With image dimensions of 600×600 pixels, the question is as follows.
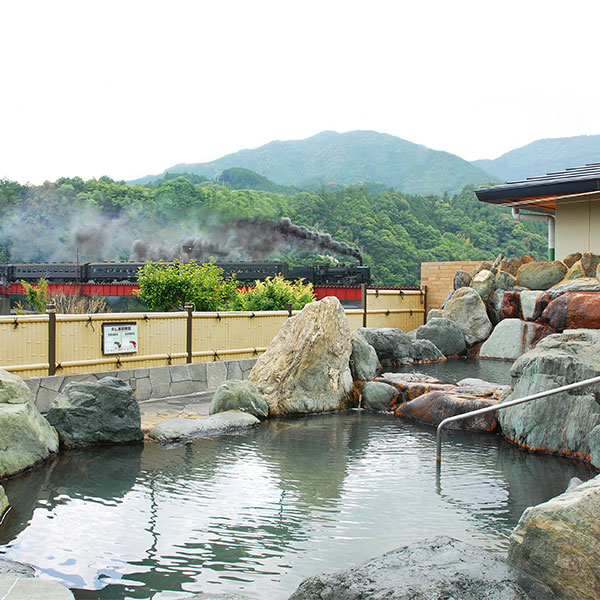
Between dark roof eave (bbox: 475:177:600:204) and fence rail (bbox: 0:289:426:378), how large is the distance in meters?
10.1

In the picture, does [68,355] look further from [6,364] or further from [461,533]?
[461,533]

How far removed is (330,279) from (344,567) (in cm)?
2556

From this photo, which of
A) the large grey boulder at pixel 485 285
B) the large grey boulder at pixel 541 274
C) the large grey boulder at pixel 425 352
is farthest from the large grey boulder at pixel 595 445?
the large grey boulder at pixel 485 285

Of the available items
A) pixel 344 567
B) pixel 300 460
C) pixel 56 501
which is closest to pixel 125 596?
pixel 344 567

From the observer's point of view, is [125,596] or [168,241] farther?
[168,241]

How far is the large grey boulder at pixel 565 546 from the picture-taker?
4.04m

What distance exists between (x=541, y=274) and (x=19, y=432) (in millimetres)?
16245

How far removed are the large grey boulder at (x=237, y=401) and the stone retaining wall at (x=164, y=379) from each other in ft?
5.06

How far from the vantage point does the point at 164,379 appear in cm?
1173

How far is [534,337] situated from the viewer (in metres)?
18.0

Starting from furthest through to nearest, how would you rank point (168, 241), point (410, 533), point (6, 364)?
1. point (168, 241)
2. point (6, 364)
3. point (410, 533)

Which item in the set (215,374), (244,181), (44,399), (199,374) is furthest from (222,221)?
(44,399)

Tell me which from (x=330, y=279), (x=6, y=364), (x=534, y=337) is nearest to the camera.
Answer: (x=6, y=364)

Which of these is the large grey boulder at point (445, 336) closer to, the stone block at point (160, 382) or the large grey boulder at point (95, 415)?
the stone block at point (160, 382)
